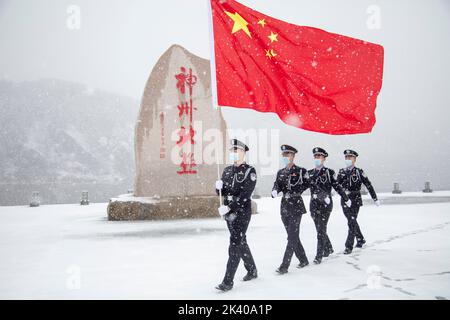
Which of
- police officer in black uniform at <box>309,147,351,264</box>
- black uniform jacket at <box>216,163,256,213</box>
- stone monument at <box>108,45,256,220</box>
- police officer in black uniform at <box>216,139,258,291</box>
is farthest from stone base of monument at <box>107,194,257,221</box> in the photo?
black uniform jacket at <box>216,163,256,213</box>

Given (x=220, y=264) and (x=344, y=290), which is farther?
(x=220, y=264)

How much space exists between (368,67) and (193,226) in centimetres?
764

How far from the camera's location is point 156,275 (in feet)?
19.1

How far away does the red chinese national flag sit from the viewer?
18.5 ft

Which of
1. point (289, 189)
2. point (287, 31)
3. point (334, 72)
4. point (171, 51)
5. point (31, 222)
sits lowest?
point (31, 222)

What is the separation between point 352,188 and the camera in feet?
25.4

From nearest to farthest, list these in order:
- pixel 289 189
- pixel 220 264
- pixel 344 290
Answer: pixel 344 290 < pixel 289 189 < pixel 220 264

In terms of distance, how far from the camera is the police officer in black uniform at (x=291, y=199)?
5875 millimetres

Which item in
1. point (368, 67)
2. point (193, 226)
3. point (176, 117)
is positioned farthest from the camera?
point (176, 117)

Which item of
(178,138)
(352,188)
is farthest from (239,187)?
(178,138)

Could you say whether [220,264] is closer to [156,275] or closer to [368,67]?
[156,275]

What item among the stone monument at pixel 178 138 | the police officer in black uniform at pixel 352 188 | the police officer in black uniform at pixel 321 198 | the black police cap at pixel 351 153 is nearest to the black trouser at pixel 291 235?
the police officer in black uniform at pixel 321 198

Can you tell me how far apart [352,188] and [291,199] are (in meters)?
2.30

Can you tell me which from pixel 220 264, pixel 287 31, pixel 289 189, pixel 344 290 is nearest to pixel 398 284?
pixel 344 290
